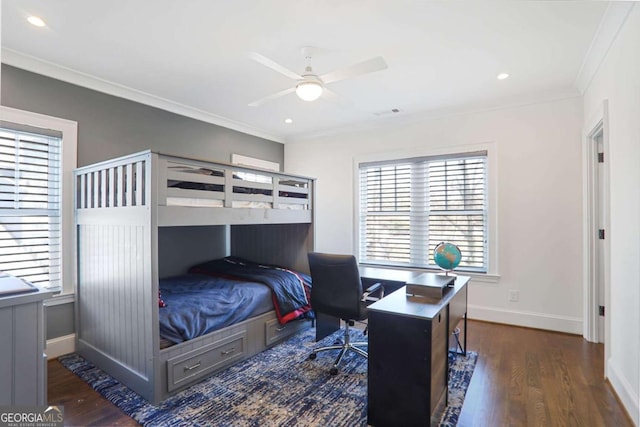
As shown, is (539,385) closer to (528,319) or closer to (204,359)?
(528,319)

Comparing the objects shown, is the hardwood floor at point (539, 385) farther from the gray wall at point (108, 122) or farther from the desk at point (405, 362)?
the gray wall at point (108, 122)

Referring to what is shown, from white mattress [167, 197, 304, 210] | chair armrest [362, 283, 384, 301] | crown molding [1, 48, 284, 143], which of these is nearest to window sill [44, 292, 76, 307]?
white mattress [167, 197, 304, 210]

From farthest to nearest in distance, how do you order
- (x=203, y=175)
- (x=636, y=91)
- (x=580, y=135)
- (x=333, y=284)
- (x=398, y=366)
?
(x=580, y=135) → (x=333, y=284) → (x=203, y=175) → (x=636, y=91) → (x=398, y=366)

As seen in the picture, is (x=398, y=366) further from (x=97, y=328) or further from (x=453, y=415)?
(x=97, y=328)

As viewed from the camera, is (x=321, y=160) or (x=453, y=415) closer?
(x=453, y=415)

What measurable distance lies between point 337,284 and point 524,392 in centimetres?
148

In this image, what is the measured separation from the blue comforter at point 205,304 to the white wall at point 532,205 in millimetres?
2601

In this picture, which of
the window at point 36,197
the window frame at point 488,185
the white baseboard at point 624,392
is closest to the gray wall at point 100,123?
the window at point 36,197

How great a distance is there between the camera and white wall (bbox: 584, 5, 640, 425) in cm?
194

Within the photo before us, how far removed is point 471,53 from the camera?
8.75 ft

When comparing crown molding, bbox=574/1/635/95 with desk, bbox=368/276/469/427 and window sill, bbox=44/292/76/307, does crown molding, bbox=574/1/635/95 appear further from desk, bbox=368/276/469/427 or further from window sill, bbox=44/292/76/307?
window sill, bbox=44/292/76/307

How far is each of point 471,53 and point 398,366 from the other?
7.94 feet

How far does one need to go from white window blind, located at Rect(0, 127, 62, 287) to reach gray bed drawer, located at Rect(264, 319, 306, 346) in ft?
6.23

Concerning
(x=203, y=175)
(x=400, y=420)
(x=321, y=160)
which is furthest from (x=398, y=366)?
(x=321, y=160)
